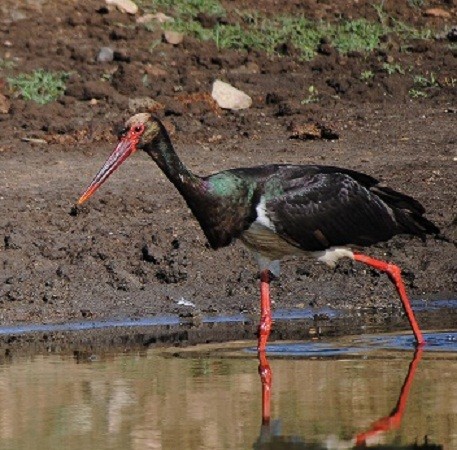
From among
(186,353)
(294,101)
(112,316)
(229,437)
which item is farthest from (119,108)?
(229,437)

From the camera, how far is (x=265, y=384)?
28.0 ft

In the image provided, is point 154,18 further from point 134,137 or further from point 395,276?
point 134,137

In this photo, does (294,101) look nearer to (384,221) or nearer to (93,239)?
(93,239)

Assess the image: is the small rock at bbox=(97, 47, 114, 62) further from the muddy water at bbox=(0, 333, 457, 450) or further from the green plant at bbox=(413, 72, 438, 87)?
the muddy water at bbox=(0, 333, 457, 450)

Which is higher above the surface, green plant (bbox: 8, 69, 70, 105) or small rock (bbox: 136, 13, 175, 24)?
small rock (bbox: 136, 13, 175, 24)

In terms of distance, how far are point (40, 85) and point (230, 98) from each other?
1.58m

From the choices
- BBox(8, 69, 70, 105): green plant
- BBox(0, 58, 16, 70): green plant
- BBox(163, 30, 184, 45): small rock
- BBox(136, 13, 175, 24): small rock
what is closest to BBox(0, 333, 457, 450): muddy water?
BBox(8, 69, 70, 105): green plant

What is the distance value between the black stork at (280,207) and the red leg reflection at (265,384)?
0.26 m

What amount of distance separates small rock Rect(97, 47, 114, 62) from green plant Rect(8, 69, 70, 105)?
49cm

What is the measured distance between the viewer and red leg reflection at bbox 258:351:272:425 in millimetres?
7821

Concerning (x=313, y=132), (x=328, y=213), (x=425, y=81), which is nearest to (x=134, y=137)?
(x=328, y=213)

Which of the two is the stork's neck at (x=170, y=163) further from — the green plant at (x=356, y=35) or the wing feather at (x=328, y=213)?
the green plant at (x=356, y=35)

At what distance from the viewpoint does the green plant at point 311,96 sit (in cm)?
1417

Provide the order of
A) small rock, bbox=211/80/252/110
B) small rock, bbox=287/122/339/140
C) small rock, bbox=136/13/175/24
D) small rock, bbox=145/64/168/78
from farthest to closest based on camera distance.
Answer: small rock, bbox=136/13/175/24, small rock, bbox=145/64/168/78, small rock, bbox=211/80/252/110, small rock, bbox=287/122/339/140
